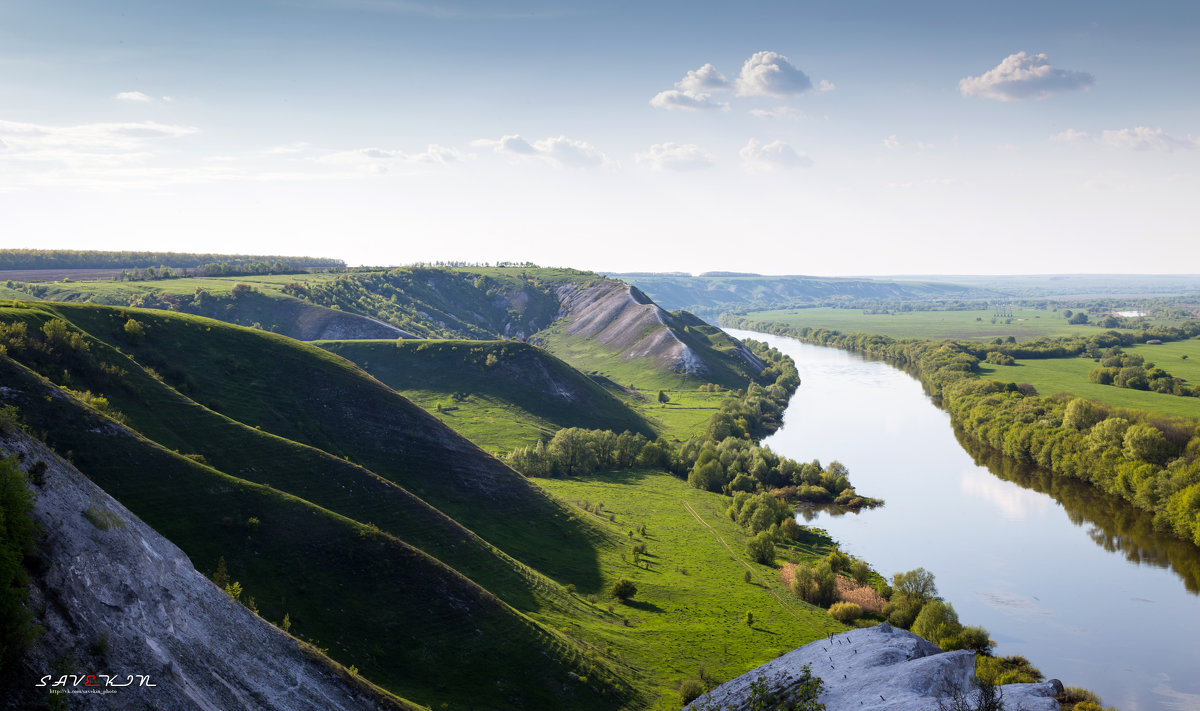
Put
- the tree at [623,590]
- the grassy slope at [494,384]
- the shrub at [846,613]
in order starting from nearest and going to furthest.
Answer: the shrub at [846,613], the tree at [623,590], the grassy slope at [494,384]

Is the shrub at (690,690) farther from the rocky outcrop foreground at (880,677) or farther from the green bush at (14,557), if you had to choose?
the green bush at (14,557)

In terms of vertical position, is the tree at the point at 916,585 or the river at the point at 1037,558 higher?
the tree at the point at 916,585

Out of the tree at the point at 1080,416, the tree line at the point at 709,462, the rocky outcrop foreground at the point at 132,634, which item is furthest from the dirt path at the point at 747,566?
the tree at the point at 1080,416

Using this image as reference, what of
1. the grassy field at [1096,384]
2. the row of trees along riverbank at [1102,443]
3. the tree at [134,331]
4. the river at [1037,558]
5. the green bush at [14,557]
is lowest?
the river at [1037,558]

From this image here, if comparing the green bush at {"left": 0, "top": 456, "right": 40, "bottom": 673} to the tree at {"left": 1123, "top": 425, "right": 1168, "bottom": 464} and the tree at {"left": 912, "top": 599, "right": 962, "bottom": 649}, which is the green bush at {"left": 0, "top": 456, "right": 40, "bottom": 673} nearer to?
the tree at {"left": 912, "top": 599, "right": 962, "bottom": 649}

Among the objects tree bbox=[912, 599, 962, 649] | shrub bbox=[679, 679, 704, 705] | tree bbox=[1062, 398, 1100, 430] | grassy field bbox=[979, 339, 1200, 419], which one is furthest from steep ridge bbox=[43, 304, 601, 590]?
grassy field bbox=[979, 339, 1200, 419]

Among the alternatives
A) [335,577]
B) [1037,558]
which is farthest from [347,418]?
[1037,558]
